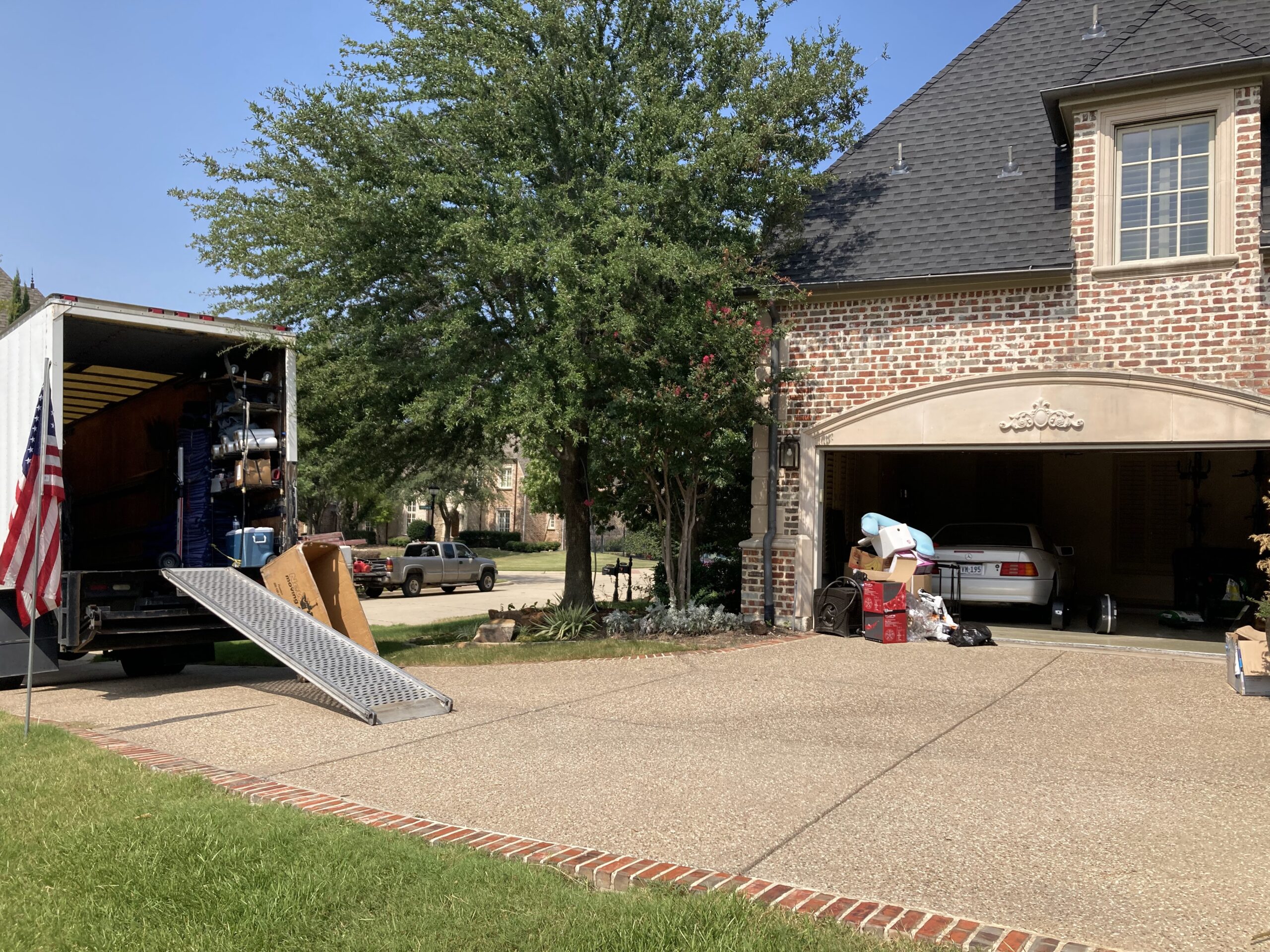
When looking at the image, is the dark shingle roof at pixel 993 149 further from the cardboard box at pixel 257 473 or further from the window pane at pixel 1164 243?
the cardboard box at pixel 257 473

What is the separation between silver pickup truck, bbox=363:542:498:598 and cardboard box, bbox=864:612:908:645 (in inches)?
750

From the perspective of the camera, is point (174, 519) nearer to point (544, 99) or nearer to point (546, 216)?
point (546, 216)

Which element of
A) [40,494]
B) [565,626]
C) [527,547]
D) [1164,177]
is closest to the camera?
[40,494]

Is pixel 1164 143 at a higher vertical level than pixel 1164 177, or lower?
higher

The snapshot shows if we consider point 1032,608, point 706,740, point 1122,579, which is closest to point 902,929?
point 706,740

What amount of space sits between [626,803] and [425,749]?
1998 mm

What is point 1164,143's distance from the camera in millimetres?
12078

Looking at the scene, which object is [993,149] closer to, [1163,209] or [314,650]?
[1163,209]

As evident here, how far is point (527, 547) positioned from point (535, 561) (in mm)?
7158

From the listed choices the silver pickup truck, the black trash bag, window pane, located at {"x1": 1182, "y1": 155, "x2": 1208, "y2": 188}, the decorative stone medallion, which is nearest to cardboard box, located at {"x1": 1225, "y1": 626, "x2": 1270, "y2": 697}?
the black trash bag

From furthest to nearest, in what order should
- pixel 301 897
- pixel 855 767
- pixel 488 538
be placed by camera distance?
pixel 488 538, pixel 855 767, pixel 301 897

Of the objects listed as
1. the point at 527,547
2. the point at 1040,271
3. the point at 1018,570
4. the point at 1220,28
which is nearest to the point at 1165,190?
Result: the point at 1040,271

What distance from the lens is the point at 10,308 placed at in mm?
33125

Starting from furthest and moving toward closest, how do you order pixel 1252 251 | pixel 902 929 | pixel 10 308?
1. pixel 10 308
2. pixel 1252 251
3. pixel 902 929
